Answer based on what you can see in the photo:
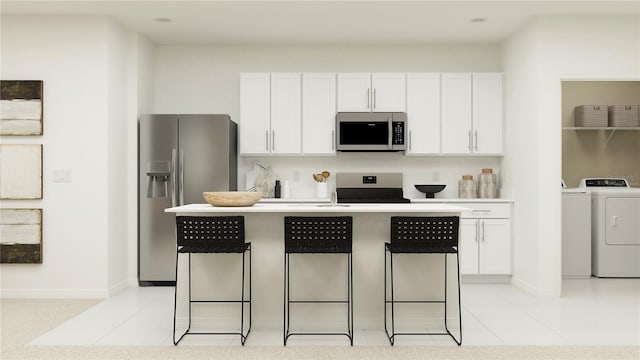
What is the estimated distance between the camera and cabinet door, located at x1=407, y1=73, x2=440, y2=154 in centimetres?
581

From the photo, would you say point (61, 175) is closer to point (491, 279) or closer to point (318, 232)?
point (318, 232)

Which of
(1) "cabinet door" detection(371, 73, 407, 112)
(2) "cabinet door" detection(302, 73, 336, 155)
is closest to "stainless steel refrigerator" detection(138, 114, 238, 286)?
(2) "cabinet door" detection(302, 73, 336, 155)

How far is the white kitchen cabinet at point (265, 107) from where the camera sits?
5.81m

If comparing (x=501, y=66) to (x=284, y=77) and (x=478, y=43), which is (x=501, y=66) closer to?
(x=478, y=43)

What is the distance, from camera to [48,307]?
450 centimetres

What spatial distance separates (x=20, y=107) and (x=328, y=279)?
3.49m

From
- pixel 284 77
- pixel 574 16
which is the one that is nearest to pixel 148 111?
pixel 284 77

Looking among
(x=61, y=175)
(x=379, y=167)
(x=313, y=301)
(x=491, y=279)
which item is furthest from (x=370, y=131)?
(x=61, y=175)

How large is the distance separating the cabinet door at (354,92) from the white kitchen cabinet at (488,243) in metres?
1.75

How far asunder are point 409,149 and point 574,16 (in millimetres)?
2133

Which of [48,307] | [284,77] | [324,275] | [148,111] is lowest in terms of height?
[48,307]

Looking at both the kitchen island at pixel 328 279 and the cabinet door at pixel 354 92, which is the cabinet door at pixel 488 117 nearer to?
the cabinet door at pixel 354 92

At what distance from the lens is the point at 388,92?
5.81 meters

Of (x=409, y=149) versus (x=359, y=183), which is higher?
(x=409, y=149)
